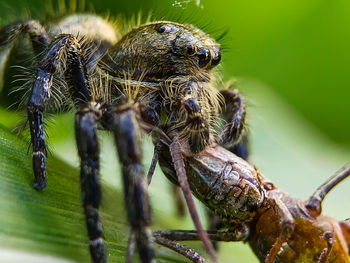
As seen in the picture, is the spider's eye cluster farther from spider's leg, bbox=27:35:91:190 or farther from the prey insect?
the prey insect

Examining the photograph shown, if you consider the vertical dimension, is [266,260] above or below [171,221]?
above

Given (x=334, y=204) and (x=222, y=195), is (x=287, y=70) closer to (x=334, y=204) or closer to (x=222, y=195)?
(x=334, y=204)

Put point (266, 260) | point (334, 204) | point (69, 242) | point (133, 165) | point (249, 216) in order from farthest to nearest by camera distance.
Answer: point (334, 204)
point (249, 216)
point (266, 260)
point (69, 242)
point (133, 165)

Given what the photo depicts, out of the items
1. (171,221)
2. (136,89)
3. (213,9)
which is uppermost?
(136,89)

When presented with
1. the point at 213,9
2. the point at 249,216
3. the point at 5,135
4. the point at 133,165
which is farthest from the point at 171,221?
the point at 213,9

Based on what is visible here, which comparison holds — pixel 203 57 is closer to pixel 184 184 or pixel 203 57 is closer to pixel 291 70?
pixel 184 184

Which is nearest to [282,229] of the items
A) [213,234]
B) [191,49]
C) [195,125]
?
[213,234]
